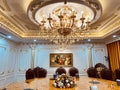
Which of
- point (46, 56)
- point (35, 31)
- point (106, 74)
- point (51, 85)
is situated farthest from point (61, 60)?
point (51, 85)

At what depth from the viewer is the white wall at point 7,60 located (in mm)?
4785

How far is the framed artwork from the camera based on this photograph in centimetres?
586

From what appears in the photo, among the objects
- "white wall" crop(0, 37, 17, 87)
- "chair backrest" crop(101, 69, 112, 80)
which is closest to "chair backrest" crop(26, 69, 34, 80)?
"white wall" crop(0, 37, 17, 87)

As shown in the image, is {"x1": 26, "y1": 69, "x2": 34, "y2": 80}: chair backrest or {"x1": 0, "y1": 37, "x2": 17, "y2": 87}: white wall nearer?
{"x1": 26, "y1": 69, "x2": 34, "y2": 80}: chair backrest

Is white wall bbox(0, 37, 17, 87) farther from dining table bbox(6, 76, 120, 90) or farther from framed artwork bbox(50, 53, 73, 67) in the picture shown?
dining table bbox(6, 76, 120, 90)

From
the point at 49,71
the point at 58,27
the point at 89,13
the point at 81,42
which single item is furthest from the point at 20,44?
the point at 89,13

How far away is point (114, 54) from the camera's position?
17.3 ft

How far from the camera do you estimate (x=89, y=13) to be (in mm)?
3092

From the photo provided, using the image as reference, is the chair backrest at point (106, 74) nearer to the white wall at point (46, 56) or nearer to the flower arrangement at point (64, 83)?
the flower arrangement at point (64, 83)

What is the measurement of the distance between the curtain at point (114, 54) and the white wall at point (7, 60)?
15.3 ft

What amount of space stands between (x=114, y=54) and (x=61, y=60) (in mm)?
2460

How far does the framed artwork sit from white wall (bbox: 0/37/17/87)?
188 cm

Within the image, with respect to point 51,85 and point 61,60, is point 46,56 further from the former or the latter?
point 51,85

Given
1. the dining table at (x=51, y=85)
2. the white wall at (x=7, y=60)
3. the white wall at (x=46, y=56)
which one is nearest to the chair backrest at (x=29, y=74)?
the dining table at (x=51, y=85)
